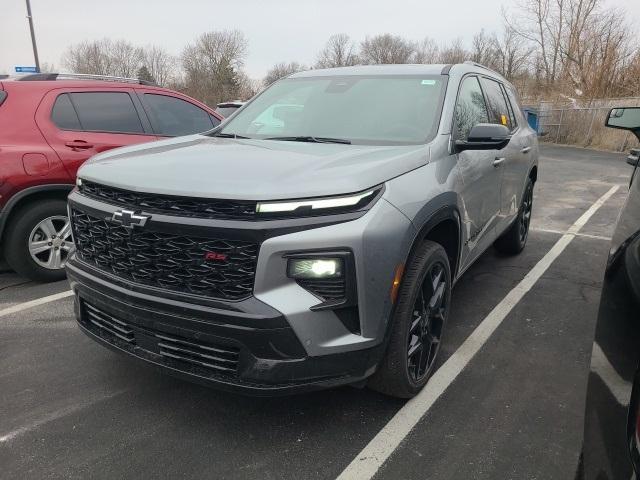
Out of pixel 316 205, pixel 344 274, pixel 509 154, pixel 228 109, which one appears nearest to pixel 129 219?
pixel 316 205

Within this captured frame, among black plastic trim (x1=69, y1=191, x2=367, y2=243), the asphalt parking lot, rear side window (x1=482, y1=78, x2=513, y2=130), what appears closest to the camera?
black plastic trim (x1=69, y1=191, x2=367, y2=243)

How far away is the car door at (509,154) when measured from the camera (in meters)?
4.33

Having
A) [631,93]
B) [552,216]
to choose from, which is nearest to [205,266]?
[552,216]

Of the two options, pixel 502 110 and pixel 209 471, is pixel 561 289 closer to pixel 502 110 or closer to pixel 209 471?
pixel 502 110

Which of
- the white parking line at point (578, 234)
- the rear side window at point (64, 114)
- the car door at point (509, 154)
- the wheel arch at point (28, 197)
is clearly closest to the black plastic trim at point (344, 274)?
the car door at point (509, 154)

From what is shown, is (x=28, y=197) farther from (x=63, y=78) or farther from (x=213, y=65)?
(x=213, y=65)

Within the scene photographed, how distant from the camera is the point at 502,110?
471cm

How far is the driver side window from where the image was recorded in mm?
3416

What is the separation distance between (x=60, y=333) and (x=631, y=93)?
93.0 ft

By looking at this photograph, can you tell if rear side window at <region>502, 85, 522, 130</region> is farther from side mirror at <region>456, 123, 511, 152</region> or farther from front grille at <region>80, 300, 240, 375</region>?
front grille at <region>80, 300, 240, 375</region>

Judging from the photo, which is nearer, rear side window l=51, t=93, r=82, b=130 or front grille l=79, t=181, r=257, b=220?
front grille l=79, t=181, r=257, b=220

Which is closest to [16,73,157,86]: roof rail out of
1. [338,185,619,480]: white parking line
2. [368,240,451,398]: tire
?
[368,240,451,398]: tire

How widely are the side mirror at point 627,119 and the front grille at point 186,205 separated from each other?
2207 mm

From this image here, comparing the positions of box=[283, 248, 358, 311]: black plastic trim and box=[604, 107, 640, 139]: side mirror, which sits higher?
box=[604, 107, 640, 139]: side mirror
